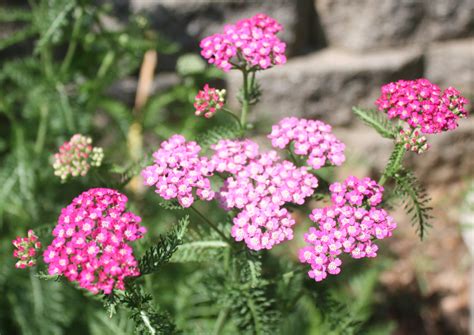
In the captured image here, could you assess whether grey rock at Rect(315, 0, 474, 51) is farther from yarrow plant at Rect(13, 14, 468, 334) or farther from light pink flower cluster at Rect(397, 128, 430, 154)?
light pink flower cluster at Rect(397, 128, 430, 154)

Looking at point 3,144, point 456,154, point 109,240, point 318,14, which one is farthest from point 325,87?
point 109,240

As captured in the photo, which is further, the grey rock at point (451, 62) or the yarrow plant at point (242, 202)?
the grey rock at point (451, 62)

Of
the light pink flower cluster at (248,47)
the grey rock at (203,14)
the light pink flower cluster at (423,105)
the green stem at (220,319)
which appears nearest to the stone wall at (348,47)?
the grey rock at (203,14)

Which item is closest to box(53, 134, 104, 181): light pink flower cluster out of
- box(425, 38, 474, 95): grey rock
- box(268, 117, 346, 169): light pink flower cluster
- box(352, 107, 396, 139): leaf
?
box(268, 117, 346, 169): light pink flower cluster

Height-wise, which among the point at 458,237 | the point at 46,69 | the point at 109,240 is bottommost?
the point at 109,240

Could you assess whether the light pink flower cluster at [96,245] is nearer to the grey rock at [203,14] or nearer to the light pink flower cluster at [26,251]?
the light pink flower cluster at [26,251]

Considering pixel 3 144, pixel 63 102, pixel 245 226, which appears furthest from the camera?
pixel 3 144

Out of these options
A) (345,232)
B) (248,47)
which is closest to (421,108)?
(345,232)

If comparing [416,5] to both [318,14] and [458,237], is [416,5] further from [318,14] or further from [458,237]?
[458,237]
